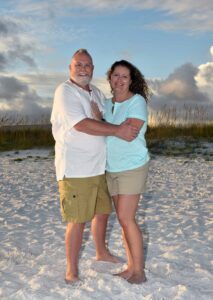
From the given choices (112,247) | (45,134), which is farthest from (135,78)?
(45,134)

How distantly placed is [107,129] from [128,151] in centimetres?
18

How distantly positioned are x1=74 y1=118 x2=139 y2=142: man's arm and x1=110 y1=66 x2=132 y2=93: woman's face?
0.74ft

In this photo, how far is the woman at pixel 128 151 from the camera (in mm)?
3189

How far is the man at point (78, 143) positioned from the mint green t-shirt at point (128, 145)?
67 millimetres

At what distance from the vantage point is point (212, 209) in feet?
18.8

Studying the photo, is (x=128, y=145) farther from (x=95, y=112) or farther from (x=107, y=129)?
(x=95, y=112)

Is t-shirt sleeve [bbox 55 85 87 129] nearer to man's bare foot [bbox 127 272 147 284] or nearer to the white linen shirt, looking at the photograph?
the white linen shirt

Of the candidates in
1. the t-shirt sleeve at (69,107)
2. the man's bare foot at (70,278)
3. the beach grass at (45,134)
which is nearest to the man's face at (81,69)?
the t-shirt sleeve at (69,107)

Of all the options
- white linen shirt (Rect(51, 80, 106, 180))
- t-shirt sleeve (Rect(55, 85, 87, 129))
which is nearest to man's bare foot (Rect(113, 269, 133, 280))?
white linen shirt (Rect(51, 80, 106, 180))

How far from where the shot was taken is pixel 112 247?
4.25 metres

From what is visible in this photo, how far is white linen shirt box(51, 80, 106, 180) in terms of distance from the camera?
10.5 ft

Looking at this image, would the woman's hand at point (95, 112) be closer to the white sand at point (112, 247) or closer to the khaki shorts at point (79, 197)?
the khaki shorts at point (79, 197)

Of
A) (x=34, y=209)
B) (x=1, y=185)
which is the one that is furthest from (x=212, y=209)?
(x=1, y=185)

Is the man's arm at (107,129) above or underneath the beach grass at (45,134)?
above
